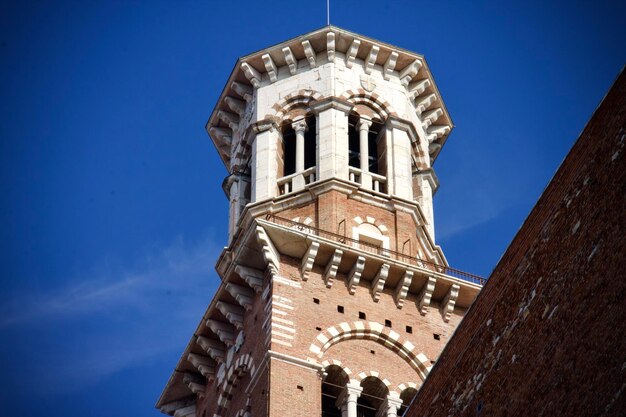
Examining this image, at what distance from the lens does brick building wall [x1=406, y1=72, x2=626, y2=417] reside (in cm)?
1905

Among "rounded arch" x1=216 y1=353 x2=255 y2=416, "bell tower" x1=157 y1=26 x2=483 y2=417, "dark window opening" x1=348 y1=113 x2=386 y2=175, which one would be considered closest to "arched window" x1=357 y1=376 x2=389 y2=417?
"bell tower" x1=157 y1=26 x2=483 y2=417

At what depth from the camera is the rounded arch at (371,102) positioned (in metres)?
46.0

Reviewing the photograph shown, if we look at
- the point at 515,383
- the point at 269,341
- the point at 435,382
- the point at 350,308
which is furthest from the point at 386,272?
the point at 515,383

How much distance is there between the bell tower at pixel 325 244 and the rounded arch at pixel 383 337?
0.04 metres

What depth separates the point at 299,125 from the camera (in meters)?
45.5

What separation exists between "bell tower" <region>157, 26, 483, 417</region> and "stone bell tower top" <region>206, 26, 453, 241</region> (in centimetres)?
5

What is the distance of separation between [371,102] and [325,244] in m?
8.27

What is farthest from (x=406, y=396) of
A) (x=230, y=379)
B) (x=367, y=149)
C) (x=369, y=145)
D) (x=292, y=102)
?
(x=292, y=102)

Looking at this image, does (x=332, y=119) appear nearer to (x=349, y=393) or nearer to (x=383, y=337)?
(x=383, y=337)

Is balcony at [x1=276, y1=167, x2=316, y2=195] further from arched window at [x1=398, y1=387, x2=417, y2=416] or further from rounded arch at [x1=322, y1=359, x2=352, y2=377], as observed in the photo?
arched window at [x1=398, y1=387, x2=417, y2=416]

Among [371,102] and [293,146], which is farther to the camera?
[371,102]

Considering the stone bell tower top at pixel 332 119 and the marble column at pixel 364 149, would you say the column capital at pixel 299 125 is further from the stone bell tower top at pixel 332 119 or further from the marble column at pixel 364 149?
the marble column at pixel 364 149

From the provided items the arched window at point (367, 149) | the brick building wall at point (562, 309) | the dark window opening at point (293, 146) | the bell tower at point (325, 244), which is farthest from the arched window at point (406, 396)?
the brick building wall at point (562, 309)

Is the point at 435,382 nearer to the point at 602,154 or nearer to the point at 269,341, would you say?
the point at 602,154
